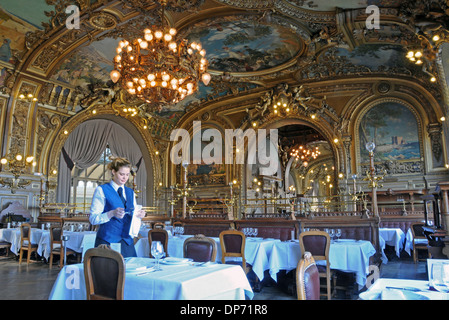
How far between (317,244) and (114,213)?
303 cm

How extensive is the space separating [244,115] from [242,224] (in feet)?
28.6

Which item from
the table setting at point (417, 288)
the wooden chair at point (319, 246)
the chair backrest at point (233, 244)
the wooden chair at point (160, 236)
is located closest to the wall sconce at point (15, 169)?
the wooden chair at point (160, 236)

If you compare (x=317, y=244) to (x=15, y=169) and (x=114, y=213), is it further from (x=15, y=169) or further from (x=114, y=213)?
(x=15, y=169)

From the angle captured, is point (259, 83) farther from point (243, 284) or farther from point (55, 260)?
point (243, 284)

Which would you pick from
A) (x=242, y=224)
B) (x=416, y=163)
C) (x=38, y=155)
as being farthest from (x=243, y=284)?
(x=416, y=163)

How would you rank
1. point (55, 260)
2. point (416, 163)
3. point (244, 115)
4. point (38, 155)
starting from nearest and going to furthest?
1. point (55, 260)
2. point (38, 155)
3. point (416, 163)
4. point (244, 115)

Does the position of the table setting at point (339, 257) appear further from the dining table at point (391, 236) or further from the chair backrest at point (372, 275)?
the dining table at point (391, 236)

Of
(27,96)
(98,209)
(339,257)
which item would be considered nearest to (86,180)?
(27,96)

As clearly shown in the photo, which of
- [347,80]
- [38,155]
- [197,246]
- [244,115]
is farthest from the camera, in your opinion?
[244,115]

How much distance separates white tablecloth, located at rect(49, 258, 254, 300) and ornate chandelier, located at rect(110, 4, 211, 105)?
5.04 m

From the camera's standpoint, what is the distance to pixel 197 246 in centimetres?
361

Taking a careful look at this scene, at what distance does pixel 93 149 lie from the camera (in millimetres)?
13898

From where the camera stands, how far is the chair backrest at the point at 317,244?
4.75 metres

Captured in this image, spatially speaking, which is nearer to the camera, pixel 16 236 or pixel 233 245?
pixel 233 245
